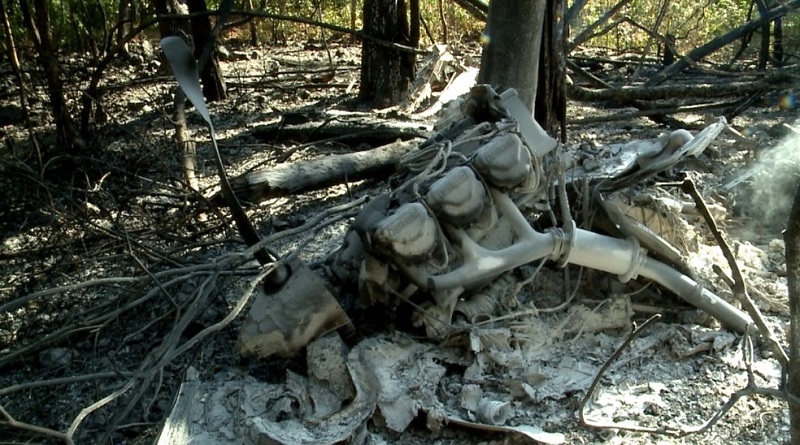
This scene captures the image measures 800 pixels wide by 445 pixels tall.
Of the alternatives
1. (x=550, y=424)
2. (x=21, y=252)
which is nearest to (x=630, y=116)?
(x=550, y=424)

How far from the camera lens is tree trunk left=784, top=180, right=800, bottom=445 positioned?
5.80 feet

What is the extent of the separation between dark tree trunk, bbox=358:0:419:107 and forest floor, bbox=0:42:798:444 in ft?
7.14

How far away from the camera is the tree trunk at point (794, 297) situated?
1.77m

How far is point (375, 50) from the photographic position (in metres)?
7.19

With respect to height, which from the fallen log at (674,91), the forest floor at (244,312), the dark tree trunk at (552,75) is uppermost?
the dark tree trunk at (552,75)

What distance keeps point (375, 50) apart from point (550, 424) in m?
4.99

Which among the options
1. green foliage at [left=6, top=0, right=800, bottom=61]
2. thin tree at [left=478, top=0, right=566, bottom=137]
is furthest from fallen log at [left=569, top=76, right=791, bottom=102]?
green foliage at [left=6, top=0, right=800, bottom=61]

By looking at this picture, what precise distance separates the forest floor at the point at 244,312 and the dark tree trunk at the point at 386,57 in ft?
7.14

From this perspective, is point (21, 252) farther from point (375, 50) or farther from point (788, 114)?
point (788, 114)

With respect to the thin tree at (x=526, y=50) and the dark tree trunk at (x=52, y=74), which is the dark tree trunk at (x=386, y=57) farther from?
the dark tree trunk at (x=52, y=74)

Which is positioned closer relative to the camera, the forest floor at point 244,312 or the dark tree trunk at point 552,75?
the forest floor at point 244,312

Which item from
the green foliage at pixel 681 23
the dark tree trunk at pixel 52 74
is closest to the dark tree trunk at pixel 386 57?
the dark tree trunk at pixel 52 74

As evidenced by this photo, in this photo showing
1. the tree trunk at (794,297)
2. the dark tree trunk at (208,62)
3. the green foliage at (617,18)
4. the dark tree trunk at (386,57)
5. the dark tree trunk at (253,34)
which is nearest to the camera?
the tree trunk at (794,297)

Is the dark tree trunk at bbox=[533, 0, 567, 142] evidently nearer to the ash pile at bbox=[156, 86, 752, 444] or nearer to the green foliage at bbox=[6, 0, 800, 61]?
the ash pile at bbox=[156, 86, 752, 444]
